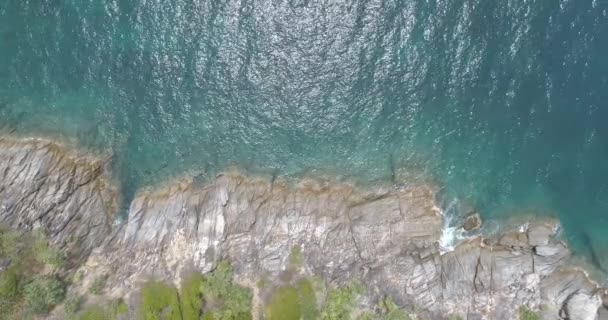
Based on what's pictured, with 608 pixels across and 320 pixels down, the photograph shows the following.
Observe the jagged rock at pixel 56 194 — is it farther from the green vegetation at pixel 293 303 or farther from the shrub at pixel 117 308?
the green vegetation at pixel 293 303

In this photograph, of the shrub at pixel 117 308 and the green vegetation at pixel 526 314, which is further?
the green vegetation at pixel 526 314

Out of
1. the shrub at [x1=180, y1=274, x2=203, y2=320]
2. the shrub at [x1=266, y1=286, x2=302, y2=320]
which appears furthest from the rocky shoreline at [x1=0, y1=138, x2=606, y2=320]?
the shrub at [x1=266, y1=286, x2=302, y2=320]

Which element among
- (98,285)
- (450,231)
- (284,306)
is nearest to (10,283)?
(98,285)

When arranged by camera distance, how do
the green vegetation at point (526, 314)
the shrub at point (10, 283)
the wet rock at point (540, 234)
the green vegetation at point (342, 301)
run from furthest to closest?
the wet rock at point (540, 234) < the green vegetation at point (526, 314) < the green vegetation at point (342, 301) < the shrub at point (10, 283)

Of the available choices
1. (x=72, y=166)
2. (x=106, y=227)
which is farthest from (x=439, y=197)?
(x=72, y=166)

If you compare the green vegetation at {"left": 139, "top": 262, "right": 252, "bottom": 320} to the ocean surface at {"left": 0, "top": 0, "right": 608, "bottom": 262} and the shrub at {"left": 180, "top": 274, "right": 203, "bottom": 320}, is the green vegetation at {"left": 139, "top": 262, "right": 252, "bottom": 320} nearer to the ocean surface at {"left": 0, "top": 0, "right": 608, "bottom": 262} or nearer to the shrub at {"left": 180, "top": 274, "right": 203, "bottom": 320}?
the shrub at {"left": 180, "top": 274, "right": 203, "bottom": 320}

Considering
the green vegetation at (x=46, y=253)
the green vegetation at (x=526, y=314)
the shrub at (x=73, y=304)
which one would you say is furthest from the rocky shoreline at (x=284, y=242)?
the shrub at (x=73, y=304)

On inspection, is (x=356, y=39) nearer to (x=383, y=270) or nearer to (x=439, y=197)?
(x=439, y=197)
